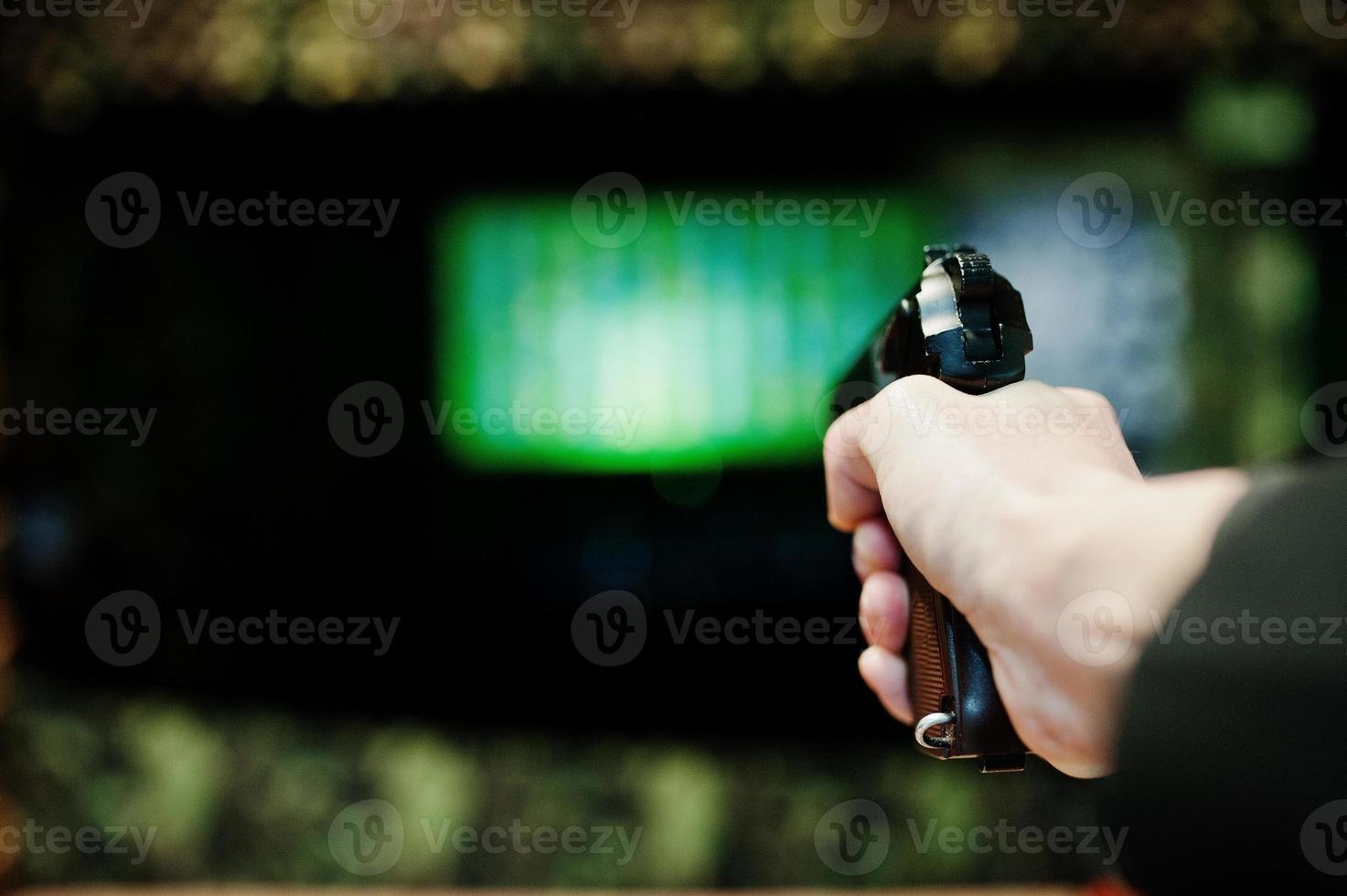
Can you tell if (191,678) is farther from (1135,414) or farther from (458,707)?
(1135,414)

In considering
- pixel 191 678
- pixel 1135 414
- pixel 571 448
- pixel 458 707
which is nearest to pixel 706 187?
pixel 571 448

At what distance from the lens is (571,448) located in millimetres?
2008

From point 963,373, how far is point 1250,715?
0.30 m

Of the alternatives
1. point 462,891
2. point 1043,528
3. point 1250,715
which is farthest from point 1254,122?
point 462,891

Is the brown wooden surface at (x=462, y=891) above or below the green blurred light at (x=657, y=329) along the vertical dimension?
below

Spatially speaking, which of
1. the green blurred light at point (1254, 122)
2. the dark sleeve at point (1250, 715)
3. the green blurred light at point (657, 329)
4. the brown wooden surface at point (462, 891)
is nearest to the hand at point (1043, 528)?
the dark sleeve at point (1250, 715)

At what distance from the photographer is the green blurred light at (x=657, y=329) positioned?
1981 millimetres

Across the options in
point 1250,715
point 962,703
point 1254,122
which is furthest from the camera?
point 1254,122

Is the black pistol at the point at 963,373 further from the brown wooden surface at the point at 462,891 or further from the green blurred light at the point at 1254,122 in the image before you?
the green blurred light at the point at 1254,122

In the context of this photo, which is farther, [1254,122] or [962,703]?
[1254,122]

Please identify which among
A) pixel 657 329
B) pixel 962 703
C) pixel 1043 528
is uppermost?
pixel 657 329

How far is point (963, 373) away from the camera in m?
0.56

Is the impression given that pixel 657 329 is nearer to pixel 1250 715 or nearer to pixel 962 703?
pixel 962 703

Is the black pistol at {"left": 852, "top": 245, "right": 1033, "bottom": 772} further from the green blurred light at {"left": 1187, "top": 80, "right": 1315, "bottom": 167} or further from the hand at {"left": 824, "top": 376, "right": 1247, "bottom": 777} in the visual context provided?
the green blurred light at {"left": 1187, "top": 80, "right": 1315, "bottom": 167}
